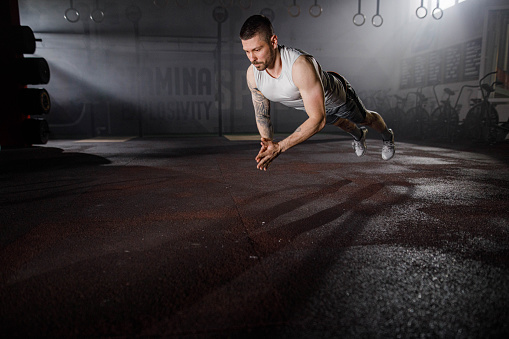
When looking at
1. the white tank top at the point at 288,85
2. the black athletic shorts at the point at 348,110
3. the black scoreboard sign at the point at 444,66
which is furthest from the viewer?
the black scoreboard sign at the point at 444,66

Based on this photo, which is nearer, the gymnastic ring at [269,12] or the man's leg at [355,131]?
the man's leg at [355,131]

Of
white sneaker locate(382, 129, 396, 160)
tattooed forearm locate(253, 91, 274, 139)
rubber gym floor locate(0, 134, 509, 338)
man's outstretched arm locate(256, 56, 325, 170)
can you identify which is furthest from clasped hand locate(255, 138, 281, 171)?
white sneaker locate(382, 129, 396, 160)

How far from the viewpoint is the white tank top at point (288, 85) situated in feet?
7.52

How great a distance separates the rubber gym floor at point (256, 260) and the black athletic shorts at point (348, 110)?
640 mm

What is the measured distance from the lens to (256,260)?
1.50 meters

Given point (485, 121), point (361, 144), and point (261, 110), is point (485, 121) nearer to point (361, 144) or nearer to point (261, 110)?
point (361, 144)

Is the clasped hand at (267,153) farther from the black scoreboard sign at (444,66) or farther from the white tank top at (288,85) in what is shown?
the black scoreboard sign at (444,66)

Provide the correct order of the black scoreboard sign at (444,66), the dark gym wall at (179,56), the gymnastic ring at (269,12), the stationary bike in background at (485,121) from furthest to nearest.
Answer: the dark gym wall at (179,56), the gymnastic ring at (269,12), the black scoreboard sign at (444,66), the stationary bike in background at (485,121)

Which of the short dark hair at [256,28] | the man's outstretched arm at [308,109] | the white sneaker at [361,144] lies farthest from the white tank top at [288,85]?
the white sneaker at [361,144]

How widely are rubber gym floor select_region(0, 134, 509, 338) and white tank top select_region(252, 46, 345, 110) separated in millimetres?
786

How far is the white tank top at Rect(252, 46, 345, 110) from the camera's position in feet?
7.52

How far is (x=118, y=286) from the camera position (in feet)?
4.18

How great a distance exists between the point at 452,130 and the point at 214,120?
7890 millimetres

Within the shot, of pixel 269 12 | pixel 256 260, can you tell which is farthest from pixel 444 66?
pixel 256 260
